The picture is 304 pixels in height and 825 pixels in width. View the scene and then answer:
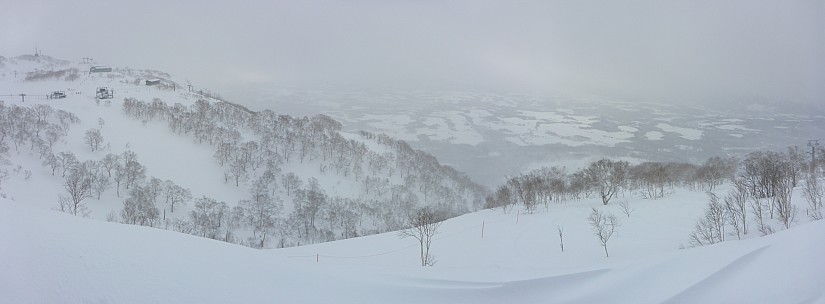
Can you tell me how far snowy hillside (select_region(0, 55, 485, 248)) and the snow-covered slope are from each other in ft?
174

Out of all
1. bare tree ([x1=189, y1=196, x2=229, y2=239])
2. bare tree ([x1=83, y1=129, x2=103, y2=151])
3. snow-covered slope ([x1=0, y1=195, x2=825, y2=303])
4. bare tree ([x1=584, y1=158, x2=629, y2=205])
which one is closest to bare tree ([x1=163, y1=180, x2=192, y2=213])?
bare tree ([x1=189, y1=196, x2=229, y2=239])

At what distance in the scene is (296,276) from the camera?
40.1 feet

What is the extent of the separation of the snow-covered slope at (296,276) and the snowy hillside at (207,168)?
53.0 meters

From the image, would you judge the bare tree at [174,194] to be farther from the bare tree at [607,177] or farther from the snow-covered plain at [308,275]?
the snow-covered plain at [308,275]

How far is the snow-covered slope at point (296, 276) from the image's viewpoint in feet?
27.3

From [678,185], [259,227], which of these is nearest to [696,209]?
[678,185]

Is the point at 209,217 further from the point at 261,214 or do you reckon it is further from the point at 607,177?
the point at 607,177

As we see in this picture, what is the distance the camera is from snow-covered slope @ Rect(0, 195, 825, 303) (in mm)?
8320

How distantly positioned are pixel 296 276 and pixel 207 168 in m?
92.9

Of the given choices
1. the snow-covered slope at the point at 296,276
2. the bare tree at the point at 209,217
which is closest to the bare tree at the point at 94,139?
the bare tree at the point at 209,217

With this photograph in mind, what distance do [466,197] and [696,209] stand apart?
3238 inches

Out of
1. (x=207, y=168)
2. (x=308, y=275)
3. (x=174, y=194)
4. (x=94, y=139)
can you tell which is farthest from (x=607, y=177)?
(x=94, y=139)

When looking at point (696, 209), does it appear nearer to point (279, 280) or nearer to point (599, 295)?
point (599, 295)

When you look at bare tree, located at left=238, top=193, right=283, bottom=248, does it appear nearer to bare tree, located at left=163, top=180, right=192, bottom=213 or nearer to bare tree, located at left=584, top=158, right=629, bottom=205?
bare tree, located at left=163, top=180, right=192, bottom=213
